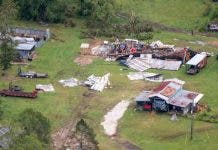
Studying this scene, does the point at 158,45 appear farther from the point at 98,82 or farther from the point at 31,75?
the point at 31,75

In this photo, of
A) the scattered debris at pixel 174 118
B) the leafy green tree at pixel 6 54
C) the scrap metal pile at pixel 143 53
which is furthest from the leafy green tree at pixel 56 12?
the scattered debris at pixel 174 118

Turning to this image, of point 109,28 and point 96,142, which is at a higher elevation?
point 109,28

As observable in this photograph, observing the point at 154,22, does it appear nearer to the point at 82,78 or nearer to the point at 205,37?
the point at 205,37

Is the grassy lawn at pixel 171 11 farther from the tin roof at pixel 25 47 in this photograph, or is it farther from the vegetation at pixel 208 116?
the vegetation at pixel 208 116

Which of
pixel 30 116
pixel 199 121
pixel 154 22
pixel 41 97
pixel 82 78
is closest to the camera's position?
pixel 30 116

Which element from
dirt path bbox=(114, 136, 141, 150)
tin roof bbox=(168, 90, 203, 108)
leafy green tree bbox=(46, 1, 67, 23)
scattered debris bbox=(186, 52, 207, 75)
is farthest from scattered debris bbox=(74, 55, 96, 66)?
dirt path bbox=(114, 136, 141, 150)

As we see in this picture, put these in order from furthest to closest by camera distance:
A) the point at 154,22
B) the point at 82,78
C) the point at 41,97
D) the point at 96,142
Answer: the point at 154,22, the point at 82,78, the point at 41,97, the point at 96,142

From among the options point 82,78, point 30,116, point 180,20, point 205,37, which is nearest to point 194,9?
point 180,20
